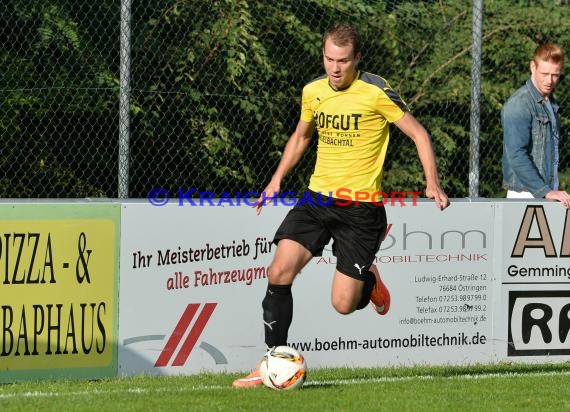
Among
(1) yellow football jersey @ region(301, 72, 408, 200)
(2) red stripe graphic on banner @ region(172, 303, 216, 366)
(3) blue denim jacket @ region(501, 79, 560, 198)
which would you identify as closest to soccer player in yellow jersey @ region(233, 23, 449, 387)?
(1) yellow football jersey @ region(301, 72, 408, 200)

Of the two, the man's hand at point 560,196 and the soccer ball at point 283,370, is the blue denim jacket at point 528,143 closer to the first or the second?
the man's hand at point 560,196

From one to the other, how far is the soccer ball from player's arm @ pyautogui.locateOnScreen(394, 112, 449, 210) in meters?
1.24

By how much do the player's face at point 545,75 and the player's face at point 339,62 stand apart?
1948 mm

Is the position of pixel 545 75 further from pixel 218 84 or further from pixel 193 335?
pixel 193 335

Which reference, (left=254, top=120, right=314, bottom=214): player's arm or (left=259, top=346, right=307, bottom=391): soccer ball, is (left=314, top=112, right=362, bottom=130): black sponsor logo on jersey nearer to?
(left=254, top=120, right=314, bottom=214): player's arm

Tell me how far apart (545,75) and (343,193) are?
216 centimetres

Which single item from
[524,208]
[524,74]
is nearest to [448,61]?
[524,74]

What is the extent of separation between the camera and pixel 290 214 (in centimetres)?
768

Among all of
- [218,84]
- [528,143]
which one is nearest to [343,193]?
[528,143]

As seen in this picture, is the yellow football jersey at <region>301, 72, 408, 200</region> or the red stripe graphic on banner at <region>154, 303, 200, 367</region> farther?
the red stripe graphic on banner at <region>154, 303, 200, 367</region>

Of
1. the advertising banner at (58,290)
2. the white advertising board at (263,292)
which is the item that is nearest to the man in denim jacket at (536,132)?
the white advertising board at (263,292)

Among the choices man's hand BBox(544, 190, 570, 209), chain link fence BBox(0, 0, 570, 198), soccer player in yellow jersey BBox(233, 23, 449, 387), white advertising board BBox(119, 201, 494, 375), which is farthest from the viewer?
chain link fence BBox(0, 0, 570, 198)

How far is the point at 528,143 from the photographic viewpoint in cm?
884

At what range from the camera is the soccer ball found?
287 inches
